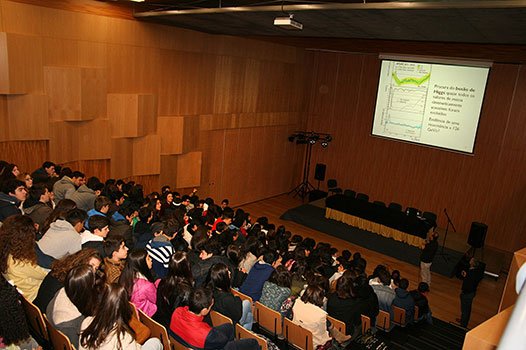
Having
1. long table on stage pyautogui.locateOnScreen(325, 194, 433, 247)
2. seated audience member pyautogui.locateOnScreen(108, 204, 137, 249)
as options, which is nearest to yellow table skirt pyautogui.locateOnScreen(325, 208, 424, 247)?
long table on stage pyautogui.locateOnScreen(325, 194, 433, 247)

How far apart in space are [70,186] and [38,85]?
2.14m

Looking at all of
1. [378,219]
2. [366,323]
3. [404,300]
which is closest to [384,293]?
[404,300]

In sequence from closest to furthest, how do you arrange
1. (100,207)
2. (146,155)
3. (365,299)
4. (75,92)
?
(365,299) → (100,207) → (75,92) → (146,155)

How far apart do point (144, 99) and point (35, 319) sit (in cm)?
611

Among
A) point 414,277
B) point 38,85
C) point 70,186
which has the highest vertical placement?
point 38,85

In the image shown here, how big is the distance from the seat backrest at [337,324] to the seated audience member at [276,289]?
55cm

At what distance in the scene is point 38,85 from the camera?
7.12 meters

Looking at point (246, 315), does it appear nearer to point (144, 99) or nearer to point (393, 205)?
point (144, 99)

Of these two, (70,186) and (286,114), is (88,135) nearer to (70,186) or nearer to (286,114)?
(70,186)

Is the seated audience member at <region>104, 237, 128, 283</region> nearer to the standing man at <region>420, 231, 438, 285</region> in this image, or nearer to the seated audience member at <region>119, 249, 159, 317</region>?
the seated audience member at <region>119, 249, 159, 317</region>

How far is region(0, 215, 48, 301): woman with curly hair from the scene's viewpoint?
3451 mm

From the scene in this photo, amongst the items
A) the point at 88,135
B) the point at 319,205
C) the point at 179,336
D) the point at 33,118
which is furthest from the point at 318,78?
the point at 179,336

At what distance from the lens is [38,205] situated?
5105 mm

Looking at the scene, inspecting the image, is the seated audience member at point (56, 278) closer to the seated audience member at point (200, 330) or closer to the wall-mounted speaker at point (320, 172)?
the seated audience member at point (200, 330)
